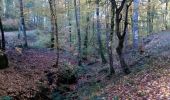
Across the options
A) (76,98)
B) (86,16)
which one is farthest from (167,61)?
(86,16)

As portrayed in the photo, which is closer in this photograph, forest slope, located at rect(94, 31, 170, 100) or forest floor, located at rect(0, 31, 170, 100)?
forest slope, located at rect(94, 31, 170, 100)

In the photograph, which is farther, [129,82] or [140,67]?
[140,67]

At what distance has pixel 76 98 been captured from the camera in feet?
60.4

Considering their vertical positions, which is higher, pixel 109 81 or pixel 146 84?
pixel 146 84

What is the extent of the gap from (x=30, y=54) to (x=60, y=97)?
32.9ft

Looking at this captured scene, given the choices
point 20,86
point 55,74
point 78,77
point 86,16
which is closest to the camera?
point 20,86

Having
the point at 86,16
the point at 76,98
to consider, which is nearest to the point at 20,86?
the point at 76,98

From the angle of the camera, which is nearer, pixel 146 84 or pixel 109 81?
pixel 146 84

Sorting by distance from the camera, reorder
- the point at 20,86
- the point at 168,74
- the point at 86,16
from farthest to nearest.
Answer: the point at 86,16 < the point at 20,86 < the point at 168,74

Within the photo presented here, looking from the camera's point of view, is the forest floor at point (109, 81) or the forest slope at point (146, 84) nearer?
the forest slope at point (146, 84)

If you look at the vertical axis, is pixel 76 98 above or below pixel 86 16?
below

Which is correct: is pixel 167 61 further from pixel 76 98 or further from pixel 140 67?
pixel 76 98

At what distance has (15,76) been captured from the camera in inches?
778

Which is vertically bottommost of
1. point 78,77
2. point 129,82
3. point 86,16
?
point 78,77
